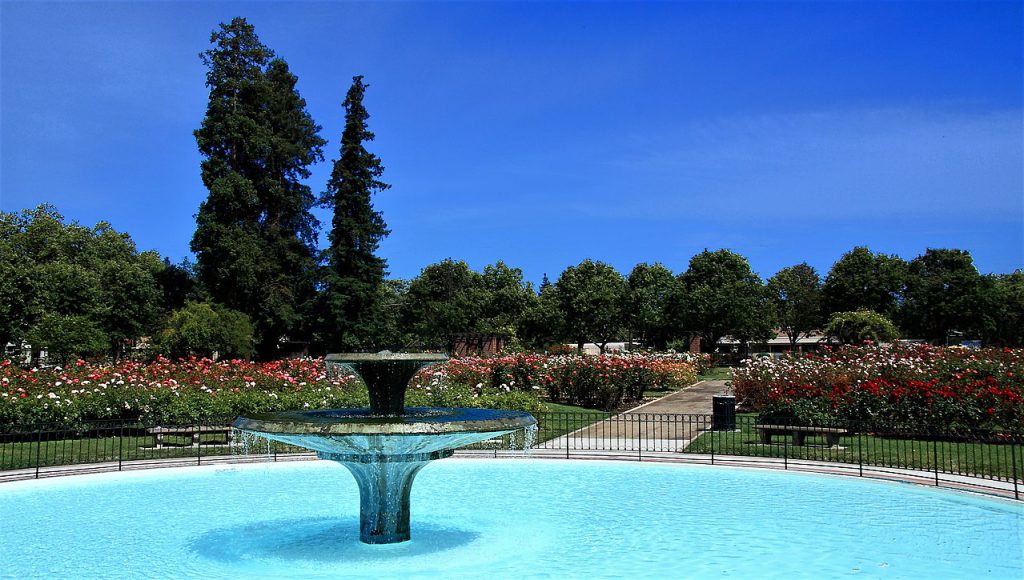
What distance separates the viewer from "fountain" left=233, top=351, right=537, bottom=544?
825 cm

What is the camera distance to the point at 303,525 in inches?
437

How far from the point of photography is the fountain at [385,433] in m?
8.25

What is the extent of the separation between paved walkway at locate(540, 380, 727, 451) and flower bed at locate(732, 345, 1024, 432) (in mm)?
2307

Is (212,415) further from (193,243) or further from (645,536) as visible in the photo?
(193,243)

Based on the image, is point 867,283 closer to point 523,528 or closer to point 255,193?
point 255,193

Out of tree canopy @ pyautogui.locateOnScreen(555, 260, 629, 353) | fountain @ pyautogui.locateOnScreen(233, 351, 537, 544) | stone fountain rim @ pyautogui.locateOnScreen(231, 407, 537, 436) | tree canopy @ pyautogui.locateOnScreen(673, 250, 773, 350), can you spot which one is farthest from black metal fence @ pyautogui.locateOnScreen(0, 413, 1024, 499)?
tree canopy @ pyautogui.locateOnScreen(555, 260, 629, 353)

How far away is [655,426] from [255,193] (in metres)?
29.8

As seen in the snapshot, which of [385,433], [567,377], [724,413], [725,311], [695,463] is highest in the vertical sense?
[725,311]

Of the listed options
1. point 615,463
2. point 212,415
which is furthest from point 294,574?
point 212,415

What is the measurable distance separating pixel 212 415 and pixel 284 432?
1335cm

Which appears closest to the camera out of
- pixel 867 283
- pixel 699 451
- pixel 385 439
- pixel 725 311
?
pixel 385 439

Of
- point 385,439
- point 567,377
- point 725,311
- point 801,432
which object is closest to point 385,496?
point 385,439

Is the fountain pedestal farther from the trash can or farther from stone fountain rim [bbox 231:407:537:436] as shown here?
the trash can

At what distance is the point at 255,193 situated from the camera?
45.4 meters
